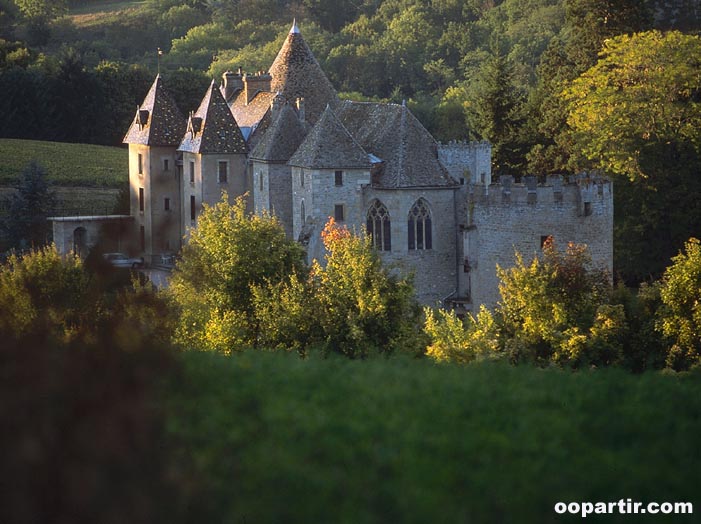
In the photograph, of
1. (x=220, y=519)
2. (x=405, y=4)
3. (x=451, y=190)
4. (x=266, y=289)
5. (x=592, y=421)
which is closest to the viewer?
(x=220, y=519)

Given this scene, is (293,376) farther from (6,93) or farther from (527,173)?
(6,93)

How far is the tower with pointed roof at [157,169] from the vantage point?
57062 millimetres

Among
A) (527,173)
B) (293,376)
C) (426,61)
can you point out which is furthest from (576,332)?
(426,61)

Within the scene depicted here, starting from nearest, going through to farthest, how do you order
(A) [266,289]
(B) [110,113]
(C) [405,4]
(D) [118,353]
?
(D) [118,353] < (A) [266,289] < (B) [110,113] < (C) [405,4]

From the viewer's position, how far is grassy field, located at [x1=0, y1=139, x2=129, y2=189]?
249 ft

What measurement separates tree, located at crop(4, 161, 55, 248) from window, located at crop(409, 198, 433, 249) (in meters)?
24.5

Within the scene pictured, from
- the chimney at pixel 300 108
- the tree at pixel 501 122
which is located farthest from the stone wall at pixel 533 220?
the tree at pixel 501 122

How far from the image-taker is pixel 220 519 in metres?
12.8

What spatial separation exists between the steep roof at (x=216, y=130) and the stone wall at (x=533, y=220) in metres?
14.3

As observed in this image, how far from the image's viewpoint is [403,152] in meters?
44.3

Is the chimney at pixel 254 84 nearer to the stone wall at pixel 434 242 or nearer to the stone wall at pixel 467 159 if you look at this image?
the stone wall at pixel 467 159

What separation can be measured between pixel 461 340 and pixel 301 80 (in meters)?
25.5

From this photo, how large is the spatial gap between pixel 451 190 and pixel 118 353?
27.8 m

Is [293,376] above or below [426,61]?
below
